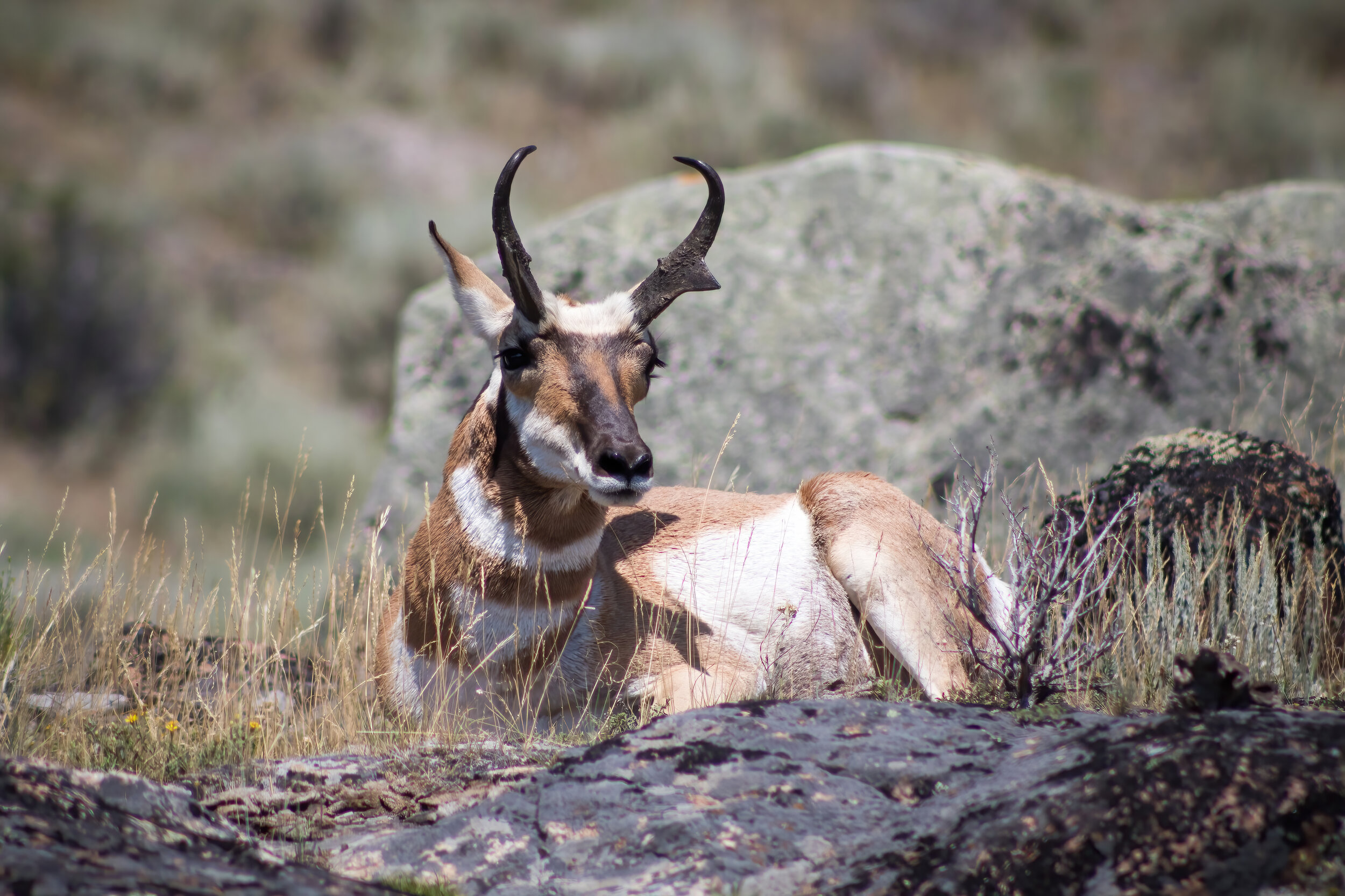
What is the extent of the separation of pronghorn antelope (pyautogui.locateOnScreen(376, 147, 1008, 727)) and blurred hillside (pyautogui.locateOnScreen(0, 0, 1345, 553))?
10517 mm

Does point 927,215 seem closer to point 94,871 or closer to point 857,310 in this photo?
point 857,310

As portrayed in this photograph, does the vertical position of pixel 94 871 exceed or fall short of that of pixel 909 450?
it falls short

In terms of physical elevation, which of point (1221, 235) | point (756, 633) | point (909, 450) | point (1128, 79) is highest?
point (1128, 79)

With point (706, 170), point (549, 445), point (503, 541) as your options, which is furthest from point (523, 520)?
point (706, 170)

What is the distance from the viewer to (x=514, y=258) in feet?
15.8

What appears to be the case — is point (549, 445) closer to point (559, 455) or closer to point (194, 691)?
point (559, 455)

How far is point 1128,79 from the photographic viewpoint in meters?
24.8

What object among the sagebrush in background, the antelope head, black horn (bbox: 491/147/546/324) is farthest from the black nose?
the sagebrush in background

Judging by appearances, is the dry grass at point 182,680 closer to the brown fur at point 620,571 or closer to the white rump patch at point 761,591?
the brown fur at point 620,571

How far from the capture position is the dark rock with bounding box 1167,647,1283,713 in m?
3.07

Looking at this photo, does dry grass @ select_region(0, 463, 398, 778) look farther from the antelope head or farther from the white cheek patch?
the antelope head

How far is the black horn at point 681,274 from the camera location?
515 cm

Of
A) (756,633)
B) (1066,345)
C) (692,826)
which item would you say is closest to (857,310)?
(1066,345)

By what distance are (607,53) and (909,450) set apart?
1843 centimetres
